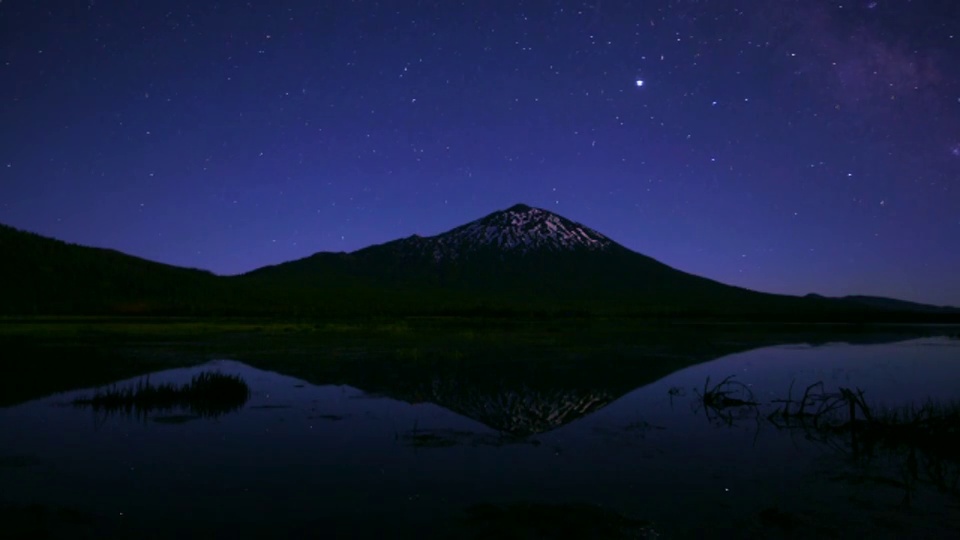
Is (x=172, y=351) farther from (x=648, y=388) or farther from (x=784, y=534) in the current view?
(x=784, y=534)

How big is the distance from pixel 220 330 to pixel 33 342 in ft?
51.7

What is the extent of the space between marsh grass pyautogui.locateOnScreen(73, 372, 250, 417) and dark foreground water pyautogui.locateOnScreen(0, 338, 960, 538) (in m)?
0.57

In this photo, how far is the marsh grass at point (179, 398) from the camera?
17.0 metres

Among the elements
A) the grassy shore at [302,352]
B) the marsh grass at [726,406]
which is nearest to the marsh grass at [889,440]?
the marsh grass at [726,406]

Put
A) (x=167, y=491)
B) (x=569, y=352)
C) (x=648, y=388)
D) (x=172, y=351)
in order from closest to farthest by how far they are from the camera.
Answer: (x=167, y=491) < (x=648, y=388) < (x=172, y=351) < (x=569, y=352)

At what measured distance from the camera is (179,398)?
18.4m

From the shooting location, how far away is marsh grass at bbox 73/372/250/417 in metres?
17.0

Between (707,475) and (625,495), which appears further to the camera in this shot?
(707,475)

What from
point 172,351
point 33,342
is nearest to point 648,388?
point 172,351

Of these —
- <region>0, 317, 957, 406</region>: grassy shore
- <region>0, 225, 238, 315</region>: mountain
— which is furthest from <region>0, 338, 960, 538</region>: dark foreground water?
<region>0, 225, 238, 315</region>: mountain

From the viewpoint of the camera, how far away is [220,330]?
165 feet

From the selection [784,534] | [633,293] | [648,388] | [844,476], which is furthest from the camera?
[633,293]

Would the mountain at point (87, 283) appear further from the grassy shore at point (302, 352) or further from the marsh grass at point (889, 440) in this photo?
the marsh grass at point (889, 440)

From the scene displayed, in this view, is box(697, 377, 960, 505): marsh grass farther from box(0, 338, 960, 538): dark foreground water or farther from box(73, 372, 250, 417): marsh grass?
box(73, 372, 250, 417): marsh grass
